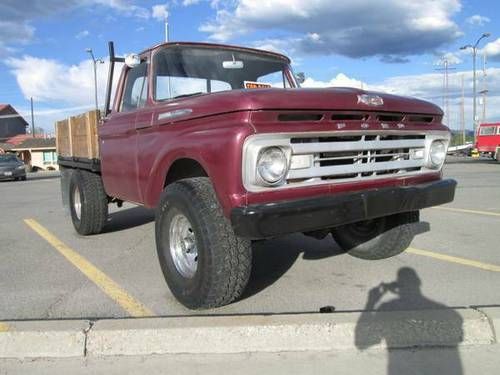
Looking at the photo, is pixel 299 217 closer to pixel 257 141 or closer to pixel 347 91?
pixel 257 141

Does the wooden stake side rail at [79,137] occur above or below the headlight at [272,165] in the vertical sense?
above

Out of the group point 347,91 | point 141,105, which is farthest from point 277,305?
point 141,105

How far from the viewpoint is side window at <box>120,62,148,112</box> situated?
523 cm

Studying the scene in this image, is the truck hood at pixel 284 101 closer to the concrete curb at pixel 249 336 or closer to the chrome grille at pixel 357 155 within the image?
the chrome grille at pixel 357 155

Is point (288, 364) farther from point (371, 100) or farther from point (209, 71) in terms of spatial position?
point (209, 71)

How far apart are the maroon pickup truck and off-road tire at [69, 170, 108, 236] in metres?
1.64

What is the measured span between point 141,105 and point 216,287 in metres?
2.15

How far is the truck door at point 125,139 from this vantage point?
5.29 m

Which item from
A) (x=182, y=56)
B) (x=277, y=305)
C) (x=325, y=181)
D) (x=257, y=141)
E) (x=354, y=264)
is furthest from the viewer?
(x=354, y=264)

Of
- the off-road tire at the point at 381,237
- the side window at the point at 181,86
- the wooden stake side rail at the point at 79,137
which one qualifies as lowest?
the off-road tire at the point at 381,237

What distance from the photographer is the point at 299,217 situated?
362cm

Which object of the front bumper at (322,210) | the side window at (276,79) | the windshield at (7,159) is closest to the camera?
the front bumper at (322,210)

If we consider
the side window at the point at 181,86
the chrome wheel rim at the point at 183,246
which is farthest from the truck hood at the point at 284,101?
the chrome wheel rim at the point at 183,246

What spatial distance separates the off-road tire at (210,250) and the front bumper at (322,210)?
0.33m
